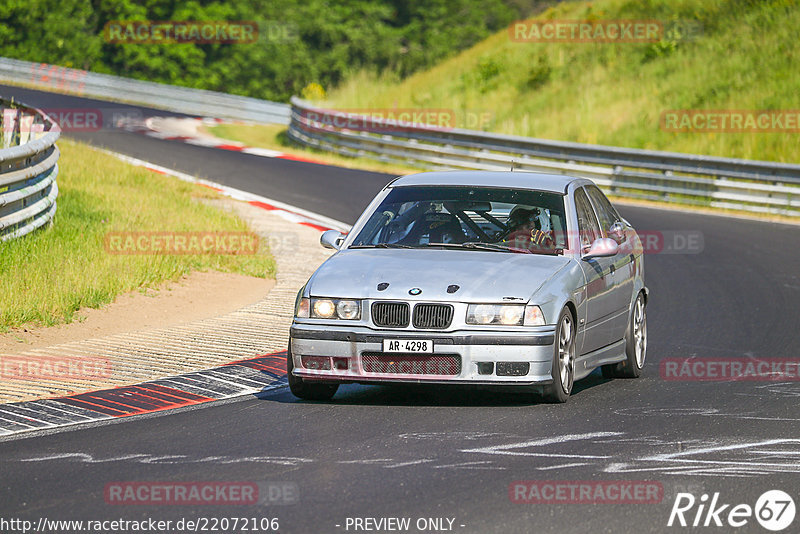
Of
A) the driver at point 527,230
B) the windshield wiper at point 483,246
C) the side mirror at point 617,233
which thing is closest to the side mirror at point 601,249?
the driver at point 527,230

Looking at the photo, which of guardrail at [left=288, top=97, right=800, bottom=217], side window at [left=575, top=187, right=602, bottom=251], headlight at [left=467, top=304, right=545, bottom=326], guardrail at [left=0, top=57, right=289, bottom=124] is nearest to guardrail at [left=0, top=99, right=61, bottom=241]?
Result: side window at [left=575, top=187, right=602, bottom=251]

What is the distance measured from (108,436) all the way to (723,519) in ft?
12.1

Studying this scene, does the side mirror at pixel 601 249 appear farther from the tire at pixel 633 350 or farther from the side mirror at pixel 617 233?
the tire at pixel 633 350

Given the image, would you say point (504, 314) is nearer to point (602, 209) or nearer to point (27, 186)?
point (602, 209)

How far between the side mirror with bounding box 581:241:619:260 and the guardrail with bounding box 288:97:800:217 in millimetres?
15842

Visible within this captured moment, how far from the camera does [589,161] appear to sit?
1081 inches

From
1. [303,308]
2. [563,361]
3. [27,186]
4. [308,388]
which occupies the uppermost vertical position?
[303,308]

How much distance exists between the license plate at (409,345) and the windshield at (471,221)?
1210 millimetres

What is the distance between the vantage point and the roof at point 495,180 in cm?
998

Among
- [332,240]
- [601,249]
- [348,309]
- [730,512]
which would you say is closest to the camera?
[730,512]

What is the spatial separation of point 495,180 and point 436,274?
5.04 ft

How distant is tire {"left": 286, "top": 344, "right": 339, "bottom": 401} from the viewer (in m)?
8.99

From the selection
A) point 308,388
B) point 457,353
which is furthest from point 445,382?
point 308,388

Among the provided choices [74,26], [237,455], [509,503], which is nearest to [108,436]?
[237,455]
